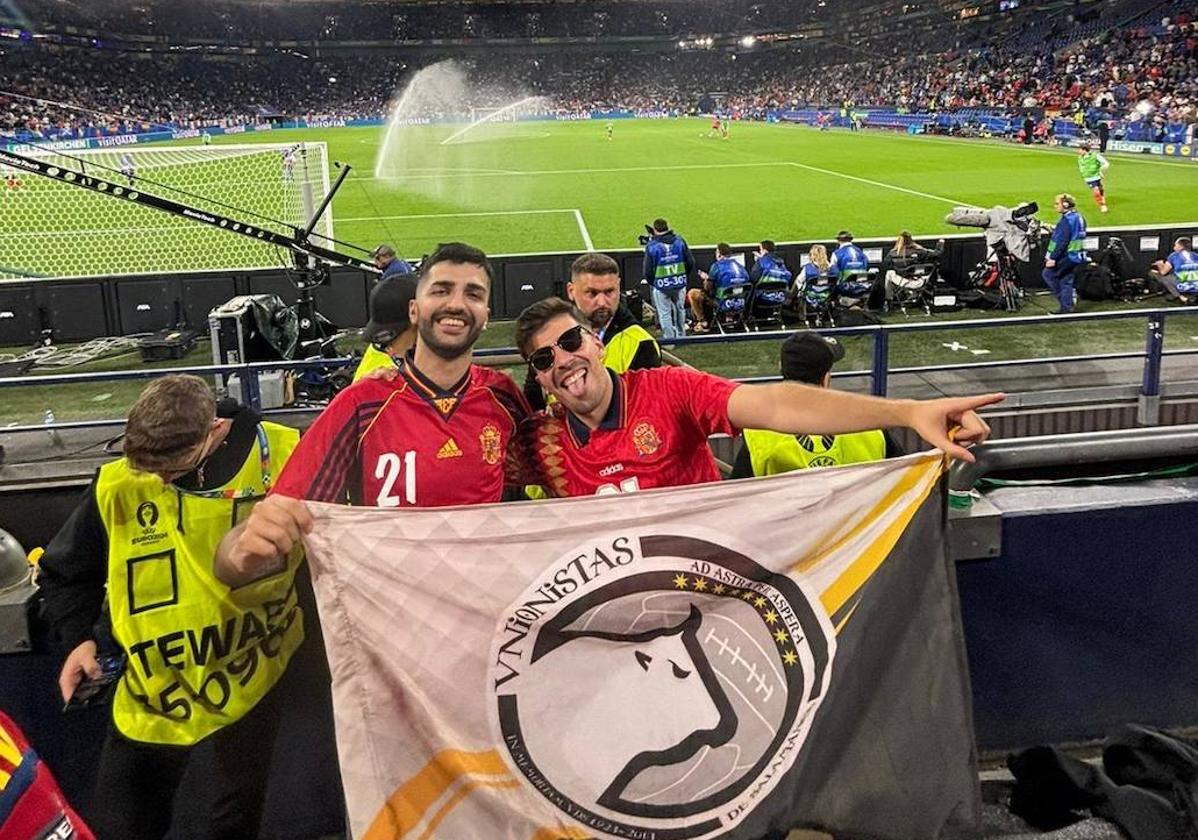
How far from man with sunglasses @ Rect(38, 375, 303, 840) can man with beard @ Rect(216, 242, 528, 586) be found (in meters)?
0.27

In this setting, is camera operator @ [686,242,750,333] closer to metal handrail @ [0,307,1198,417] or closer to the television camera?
the television camera

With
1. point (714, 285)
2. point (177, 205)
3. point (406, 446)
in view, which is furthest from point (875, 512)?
point (177, 205)

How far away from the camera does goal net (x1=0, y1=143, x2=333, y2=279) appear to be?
18.1 metres

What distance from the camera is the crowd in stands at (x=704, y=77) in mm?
46500

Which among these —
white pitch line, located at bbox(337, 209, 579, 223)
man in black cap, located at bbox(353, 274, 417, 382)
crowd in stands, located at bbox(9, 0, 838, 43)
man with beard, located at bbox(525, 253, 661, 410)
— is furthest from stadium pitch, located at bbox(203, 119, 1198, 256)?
crowd in stands, located at bbox(9, 0, 838, 43)

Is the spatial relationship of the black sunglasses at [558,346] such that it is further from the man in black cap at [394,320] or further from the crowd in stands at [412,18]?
the crowd in stands at [412,18]

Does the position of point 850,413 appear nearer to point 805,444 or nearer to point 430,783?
point 805,444

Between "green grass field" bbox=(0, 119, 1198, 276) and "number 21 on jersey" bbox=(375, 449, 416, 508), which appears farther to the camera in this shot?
"green grass field" bbox=(0, 119, 1198, 276)

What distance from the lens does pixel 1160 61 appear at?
146 ft

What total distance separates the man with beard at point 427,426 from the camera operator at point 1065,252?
498 inches

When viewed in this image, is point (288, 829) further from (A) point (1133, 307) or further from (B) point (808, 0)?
(B) point (808, 0)

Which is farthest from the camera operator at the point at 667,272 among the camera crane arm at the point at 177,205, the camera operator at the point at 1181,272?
the camera operator at the point at 1181,272

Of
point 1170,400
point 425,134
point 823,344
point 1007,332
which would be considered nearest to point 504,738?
point 823,344

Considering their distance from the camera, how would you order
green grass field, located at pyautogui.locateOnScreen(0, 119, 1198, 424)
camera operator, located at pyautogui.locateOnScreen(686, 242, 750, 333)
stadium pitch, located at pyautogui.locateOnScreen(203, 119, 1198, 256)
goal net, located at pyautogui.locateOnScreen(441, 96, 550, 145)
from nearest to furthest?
green grass field, located at pyautogui.locateOnScreen(0, 119, 1198, 424) → camera operator, located at pyautogui.locateOnScreen(686, 242, 750, 333) → stadium pitch, located at pyautogui.locateOnScreen(203, 119, 1198, 256) → goal net, located at pyautogui.locateOnScreen(441, 96, 550, 145)
